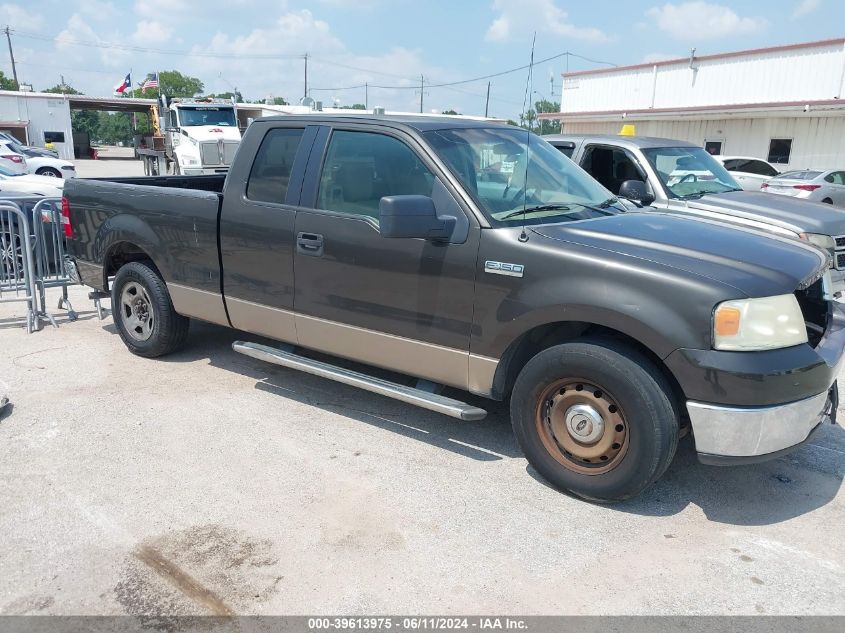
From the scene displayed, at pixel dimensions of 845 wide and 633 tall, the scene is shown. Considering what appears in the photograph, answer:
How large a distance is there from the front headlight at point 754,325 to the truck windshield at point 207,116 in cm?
2537

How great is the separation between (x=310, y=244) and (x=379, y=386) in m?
1.03

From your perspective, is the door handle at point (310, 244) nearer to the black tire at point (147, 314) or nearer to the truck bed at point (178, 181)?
the black tire at point (147, 314)

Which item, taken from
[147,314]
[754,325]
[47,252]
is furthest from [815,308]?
[47,252]

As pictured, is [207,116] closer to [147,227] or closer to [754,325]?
[147,227]

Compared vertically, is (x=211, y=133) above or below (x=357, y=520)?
above

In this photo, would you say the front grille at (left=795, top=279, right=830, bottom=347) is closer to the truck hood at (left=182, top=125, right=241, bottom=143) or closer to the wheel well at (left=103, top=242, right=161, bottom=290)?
the wheel well at (left=103, top=242, right=161, bottom=290)

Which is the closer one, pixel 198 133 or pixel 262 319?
pixel 262 319

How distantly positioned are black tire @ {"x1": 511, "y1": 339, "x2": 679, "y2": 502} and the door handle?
1565mm

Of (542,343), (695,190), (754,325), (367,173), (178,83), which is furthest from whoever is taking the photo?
(178,83)

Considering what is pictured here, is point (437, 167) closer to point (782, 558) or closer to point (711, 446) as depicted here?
point (711, 446)

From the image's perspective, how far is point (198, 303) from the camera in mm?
5441

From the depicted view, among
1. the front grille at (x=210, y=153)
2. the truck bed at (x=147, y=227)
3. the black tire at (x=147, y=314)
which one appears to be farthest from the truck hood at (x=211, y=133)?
the black tire at (x=147, y=314)

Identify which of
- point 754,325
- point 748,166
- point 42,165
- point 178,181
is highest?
point 748,166

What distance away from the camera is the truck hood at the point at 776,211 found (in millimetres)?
7391
